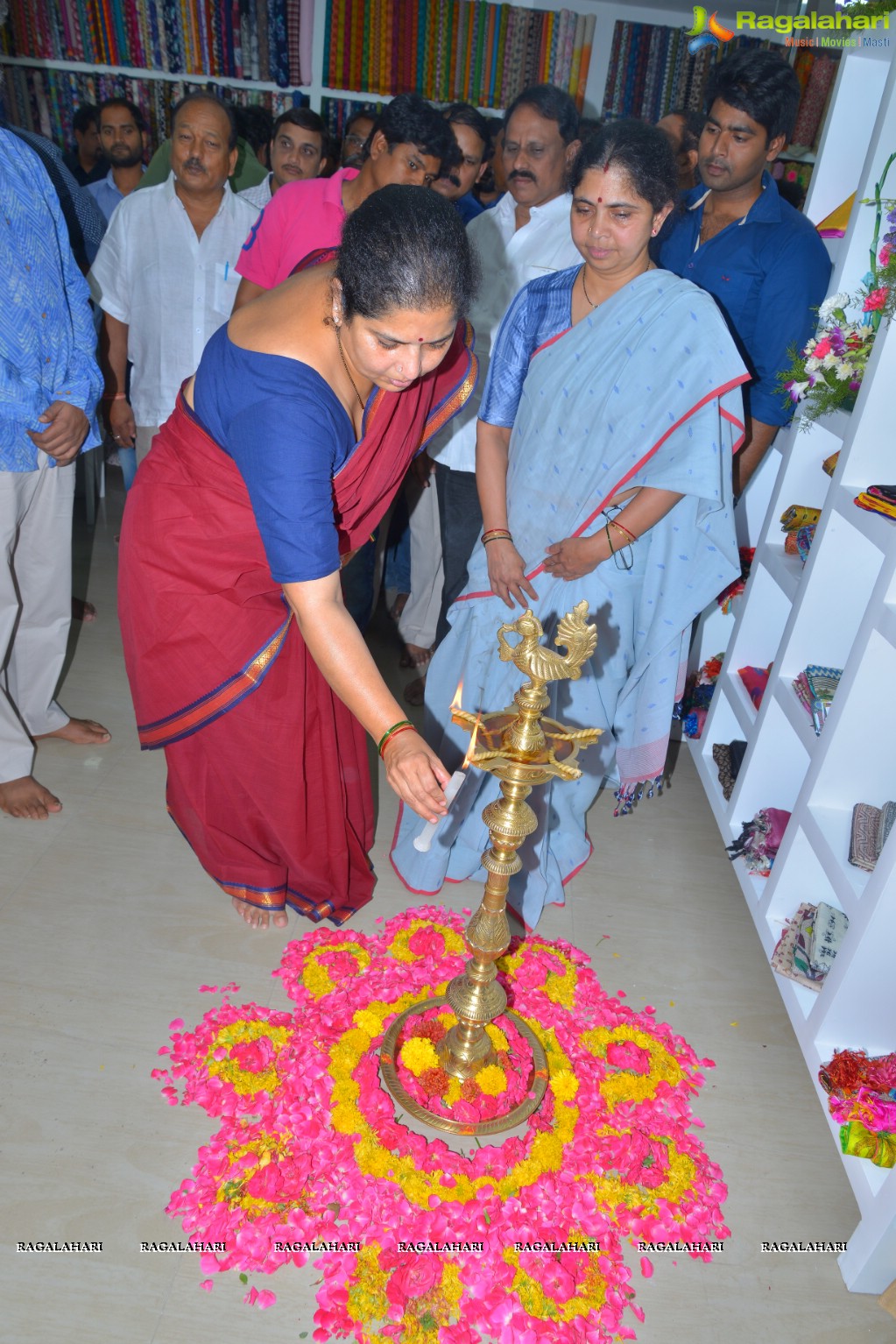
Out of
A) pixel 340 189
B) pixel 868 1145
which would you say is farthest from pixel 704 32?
pixel 868 1145

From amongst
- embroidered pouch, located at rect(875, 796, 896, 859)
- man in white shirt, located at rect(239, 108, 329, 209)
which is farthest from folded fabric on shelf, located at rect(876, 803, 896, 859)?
man in white shirt, located at rect(239, 108, 329, 209)

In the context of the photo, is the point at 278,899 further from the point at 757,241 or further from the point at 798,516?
the point at 757,241

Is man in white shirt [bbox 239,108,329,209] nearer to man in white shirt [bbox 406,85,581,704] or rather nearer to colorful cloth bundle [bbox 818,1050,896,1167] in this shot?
man in white shirt [bbox 406,85,581,704]

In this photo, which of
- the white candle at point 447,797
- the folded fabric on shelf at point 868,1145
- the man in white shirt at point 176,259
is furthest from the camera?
the man in white shirt at point 176,259

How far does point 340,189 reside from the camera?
7.38 ft

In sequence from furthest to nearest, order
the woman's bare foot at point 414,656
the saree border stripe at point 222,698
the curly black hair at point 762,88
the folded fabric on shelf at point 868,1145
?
the woman's bare foot at point 414,656, the curly black hair at point 762,88, the saree border stripe at point 222,698, the folded fabric on shelf at point 868,1145

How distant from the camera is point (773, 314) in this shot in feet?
7.43

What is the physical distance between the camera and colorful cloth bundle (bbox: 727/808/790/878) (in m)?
2.13

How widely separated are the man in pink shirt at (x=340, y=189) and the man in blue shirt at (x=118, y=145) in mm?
1827

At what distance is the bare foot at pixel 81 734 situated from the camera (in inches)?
102

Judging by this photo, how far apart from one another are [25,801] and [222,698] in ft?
2.68

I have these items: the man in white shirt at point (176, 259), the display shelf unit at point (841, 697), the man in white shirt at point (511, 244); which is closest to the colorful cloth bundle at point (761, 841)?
the display shelf unit at point (841, 697)

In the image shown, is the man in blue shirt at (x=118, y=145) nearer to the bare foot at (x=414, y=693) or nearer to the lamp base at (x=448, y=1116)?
the bare foot at (x=414, y=693)

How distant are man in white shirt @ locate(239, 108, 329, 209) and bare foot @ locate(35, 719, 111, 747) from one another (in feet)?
6.67
